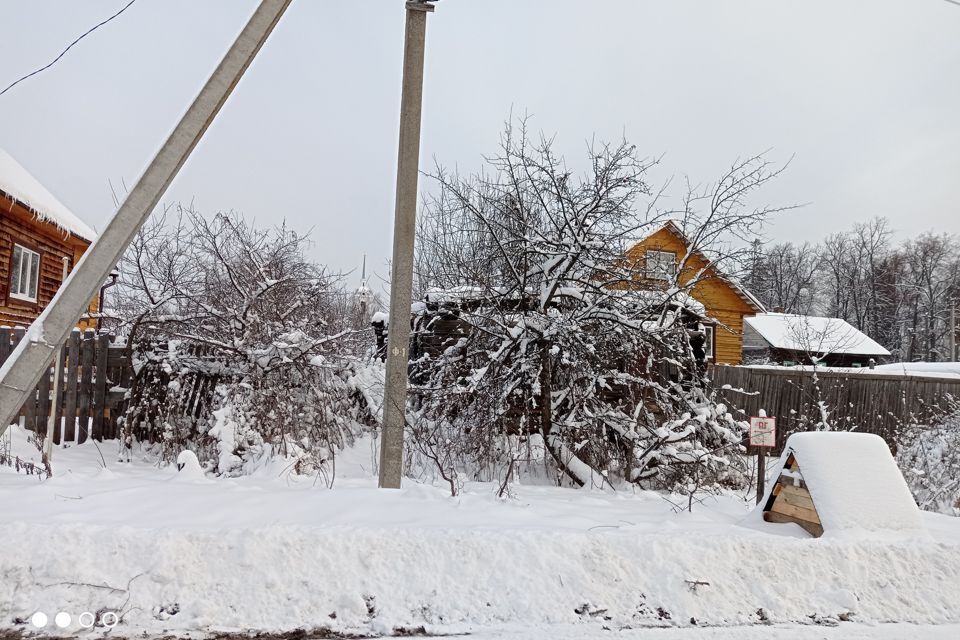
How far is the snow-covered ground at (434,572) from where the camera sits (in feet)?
10.7

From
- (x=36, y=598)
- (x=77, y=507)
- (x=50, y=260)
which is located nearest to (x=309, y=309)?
(x=77, y=507)

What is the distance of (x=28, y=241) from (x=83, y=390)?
32.3 ft

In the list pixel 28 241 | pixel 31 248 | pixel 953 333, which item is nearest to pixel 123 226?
pixel 28 241

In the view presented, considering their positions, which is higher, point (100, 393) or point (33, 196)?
point (33, 196)

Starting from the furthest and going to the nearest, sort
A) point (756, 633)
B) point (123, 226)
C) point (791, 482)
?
1. point (791, 482)
2. point (123, 226)
3. point (756, 633)

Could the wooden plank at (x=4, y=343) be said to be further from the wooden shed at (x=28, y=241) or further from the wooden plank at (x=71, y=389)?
the wooden shed at (x=28, y=241)

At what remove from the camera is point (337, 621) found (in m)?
3.27

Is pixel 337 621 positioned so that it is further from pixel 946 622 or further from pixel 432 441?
pixel 432 441

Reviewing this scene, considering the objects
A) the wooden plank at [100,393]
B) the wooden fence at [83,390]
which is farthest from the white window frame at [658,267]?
the wooden plank at [100,393]

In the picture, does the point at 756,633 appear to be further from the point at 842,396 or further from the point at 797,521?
the point at 842,396

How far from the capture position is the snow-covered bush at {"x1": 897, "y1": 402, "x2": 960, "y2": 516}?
8.62m

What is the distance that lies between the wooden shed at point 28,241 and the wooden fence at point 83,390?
17.2 ft

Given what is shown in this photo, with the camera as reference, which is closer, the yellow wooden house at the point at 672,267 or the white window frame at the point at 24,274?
the yellow wooden house at the point at 672,267

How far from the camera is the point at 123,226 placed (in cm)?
410
